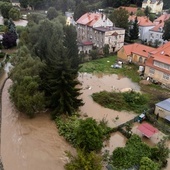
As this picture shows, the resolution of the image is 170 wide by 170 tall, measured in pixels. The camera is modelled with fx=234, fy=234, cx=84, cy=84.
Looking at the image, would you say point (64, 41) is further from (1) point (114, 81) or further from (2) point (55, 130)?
(2) point (55, 130)

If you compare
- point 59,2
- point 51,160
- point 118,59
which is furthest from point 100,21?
point 59,2

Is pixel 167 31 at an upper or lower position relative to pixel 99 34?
upper

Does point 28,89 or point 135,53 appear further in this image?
point 135,53

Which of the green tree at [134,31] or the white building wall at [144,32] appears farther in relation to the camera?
the white building wall at [144,32]

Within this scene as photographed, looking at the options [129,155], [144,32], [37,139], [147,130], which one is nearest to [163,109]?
[147,130]

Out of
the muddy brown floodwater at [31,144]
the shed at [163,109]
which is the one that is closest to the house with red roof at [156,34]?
the shed at [163,109]

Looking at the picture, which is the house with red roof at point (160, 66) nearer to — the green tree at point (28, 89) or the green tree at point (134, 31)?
the green tree at point (28, 89)

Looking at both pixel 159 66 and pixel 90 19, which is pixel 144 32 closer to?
pixel 90 19
